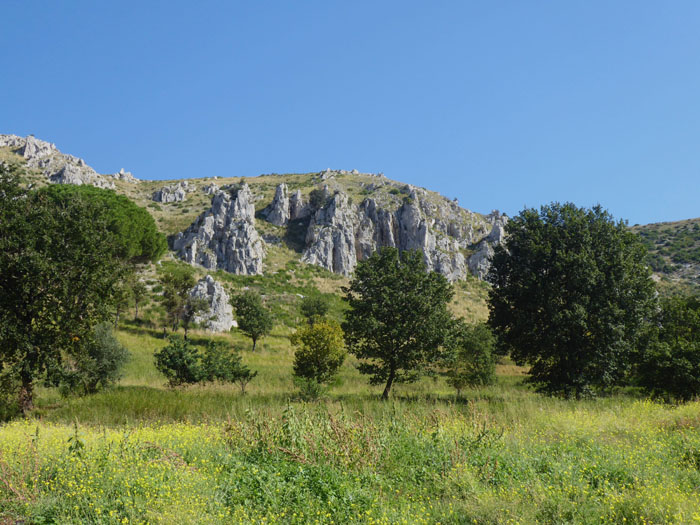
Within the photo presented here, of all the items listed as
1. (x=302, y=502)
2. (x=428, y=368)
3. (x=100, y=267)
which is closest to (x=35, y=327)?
(x=100, y=267)

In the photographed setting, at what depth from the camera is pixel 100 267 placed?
18.0 metres

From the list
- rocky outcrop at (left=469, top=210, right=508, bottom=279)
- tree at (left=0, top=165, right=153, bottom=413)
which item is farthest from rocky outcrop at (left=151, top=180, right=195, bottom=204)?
tree at (left=0, top=165, right=153, bottom=413)

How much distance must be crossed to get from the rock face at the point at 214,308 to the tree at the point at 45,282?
32316mm

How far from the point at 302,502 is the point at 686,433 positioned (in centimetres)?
1101

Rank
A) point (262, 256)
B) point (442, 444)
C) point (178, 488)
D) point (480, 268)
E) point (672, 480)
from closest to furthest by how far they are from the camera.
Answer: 1. point (178, 488)
2. point (672, 480)
3. point (442, 444)
4. point (262, 256)
5. point (480, 268)

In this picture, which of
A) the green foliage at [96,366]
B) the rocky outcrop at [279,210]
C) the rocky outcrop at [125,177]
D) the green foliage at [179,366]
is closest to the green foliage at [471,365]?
the green foliage at [179,366]

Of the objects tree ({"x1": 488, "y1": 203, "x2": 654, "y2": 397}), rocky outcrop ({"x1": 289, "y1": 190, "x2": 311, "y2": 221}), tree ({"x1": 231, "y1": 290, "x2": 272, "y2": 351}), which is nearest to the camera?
tree ({"x1": 488, "y1": 203, "x2": 654, "y2": 397})

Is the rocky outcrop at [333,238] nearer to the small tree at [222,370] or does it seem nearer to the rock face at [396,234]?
the rock face at [396,234]

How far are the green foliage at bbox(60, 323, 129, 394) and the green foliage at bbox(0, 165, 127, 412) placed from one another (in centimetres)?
325

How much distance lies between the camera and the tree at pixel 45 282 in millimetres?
16484

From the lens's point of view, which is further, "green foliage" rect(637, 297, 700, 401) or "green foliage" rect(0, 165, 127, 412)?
"green foliage" rect(637, 297, 700, 401)

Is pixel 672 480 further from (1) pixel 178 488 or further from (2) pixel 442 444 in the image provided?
(1) pixel 178 488

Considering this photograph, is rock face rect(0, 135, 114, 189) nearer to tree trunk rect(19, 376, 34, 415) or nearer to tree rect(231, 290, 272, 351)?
tree rect(231, 290, 272, 351)

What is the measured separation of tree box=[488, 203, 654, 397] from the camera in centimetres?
2102
